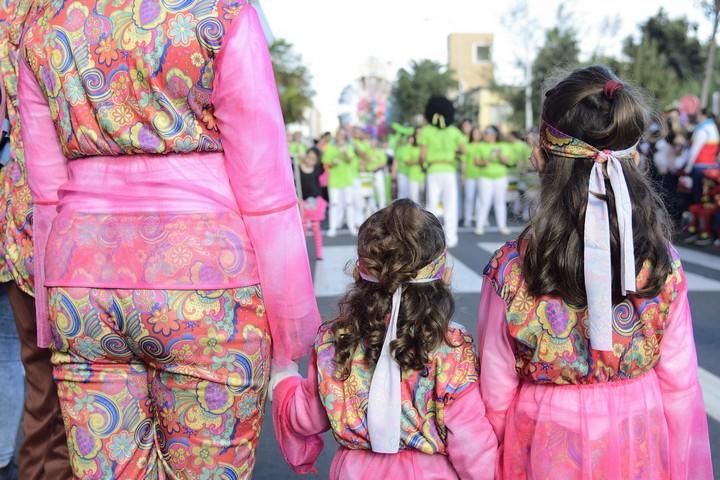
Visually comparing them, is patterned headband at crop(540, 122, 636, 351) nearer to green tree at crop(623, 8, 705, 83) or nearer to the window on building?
green tree at crop(623, 8, 705, 83)

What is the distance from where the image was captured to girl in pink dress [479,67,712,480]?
2189 mm

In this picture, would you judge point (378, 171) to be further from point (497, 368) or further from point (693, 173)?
point (497, 368)

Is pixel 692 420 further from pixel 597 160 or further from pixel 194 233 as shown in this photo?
pixel 194 233

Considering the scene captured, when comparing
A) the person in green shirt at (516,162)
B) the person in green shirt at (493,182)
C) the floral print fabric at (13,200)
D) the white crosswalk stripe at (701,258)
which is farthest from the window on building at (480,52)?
the floral print fabric at (13,200)

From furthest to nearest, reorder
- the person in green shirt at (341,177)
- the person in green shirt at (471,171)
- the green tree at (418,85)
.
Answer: the green tree at (418,85), the person in green shirt at (341,177), the person in green shirt at (471,171)

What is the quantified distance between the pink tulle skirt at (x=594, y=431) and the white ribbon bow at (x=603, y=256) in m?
0.21

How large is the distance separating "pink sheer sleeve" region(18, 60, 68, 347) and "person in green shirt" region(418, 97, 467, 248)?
32.6ft

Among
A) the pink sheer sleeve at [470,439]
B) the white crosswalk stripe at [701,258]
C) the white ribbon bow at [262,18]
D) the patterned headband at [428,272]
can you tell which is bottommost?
the white crosswalk stripe at [701,258]

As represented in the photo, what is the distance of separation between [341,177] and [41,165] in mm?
12969

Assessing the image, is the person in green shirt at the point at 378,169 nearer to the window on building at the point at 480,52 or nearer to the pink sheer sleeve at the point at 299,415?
the pink sheer sleeve at the point at 299,415

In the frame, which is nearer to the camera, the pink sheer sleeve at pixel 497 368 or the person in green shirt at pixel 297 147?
the pink sheer sleeve at pixel 497 368

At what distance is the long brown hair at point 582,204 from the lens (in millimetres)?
2186

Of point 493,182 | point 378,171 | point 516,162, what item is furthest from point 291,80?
point 493,182

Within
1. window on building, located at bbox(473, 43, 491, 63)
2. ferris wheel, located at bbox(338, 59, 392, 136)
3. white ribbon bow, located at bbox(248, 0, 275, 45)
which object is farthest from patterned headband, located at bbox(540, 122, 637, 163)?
window on building, located at bbox(473, 43, 491, 63)
